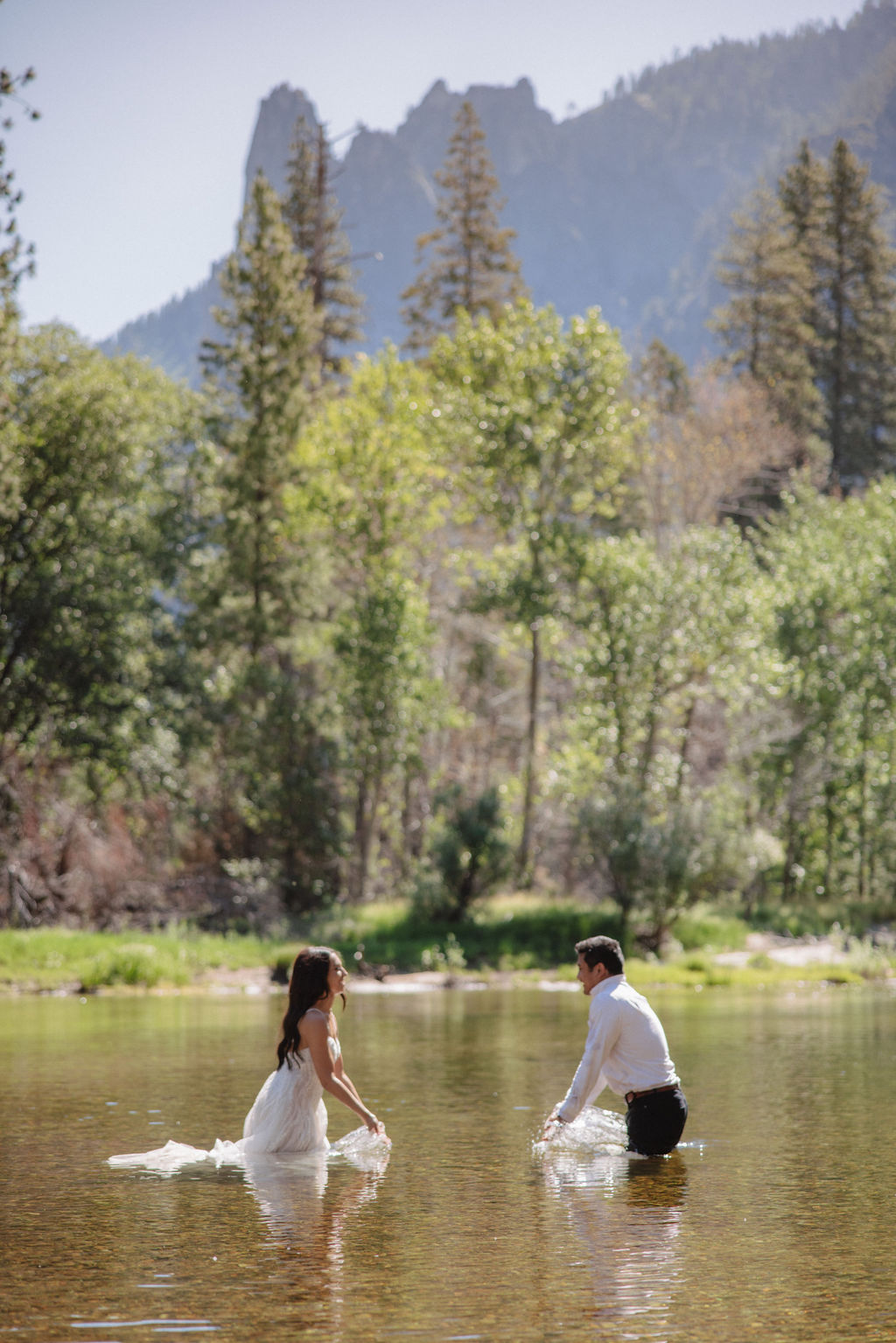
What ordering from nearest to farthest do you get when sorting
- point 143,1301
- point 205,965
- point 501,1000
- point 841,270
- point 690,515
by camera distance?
1. point 143,1301
2. point 501,1000
3. point 205,965
4. point 690,515
5. point 841,270

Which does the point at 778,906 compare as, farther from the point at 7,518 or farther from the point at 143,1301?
the point at 143,1301

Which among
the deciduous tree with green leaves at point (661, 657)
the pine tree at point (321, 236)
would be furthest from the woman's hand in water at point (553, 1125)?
the pine tree at point (321, 236)

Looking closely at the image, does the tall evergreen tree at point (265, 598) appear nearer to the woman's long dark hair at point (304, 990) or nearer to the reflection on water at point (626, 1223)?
the woman's long dark hair at point (304, 990)

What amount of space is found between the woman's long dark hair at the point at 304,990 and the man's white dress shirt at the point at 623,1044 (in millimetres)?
1605

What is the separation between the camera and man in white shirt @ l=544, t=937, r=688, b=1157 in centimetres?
835

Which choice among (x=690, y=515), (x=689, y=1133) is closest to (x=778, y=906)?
(x=690, y=515)

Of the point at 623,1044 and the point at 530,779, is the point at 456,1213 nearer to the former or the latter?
the point at 623,1044

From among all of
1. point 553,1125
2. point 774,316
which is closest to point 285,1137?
point 553,1125

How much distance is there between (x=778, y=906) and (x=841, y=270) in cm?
3456

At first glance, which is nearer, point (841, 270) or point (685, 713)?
point (685, 713)

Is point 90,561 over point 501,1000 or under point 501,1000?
over

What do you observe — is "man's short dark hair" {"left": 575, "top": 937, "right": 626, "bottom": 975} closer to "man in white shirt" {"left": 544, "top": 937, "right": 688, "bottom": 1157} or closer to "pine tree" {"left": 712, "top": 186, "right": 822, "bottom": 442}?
"man in white shirt" {"left": 544, "top": 937, "right": 688, "bottom": 1157}

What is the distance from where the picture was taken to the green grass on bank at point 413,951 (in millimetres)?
23422

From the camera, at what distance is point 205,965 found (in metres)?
24.9
